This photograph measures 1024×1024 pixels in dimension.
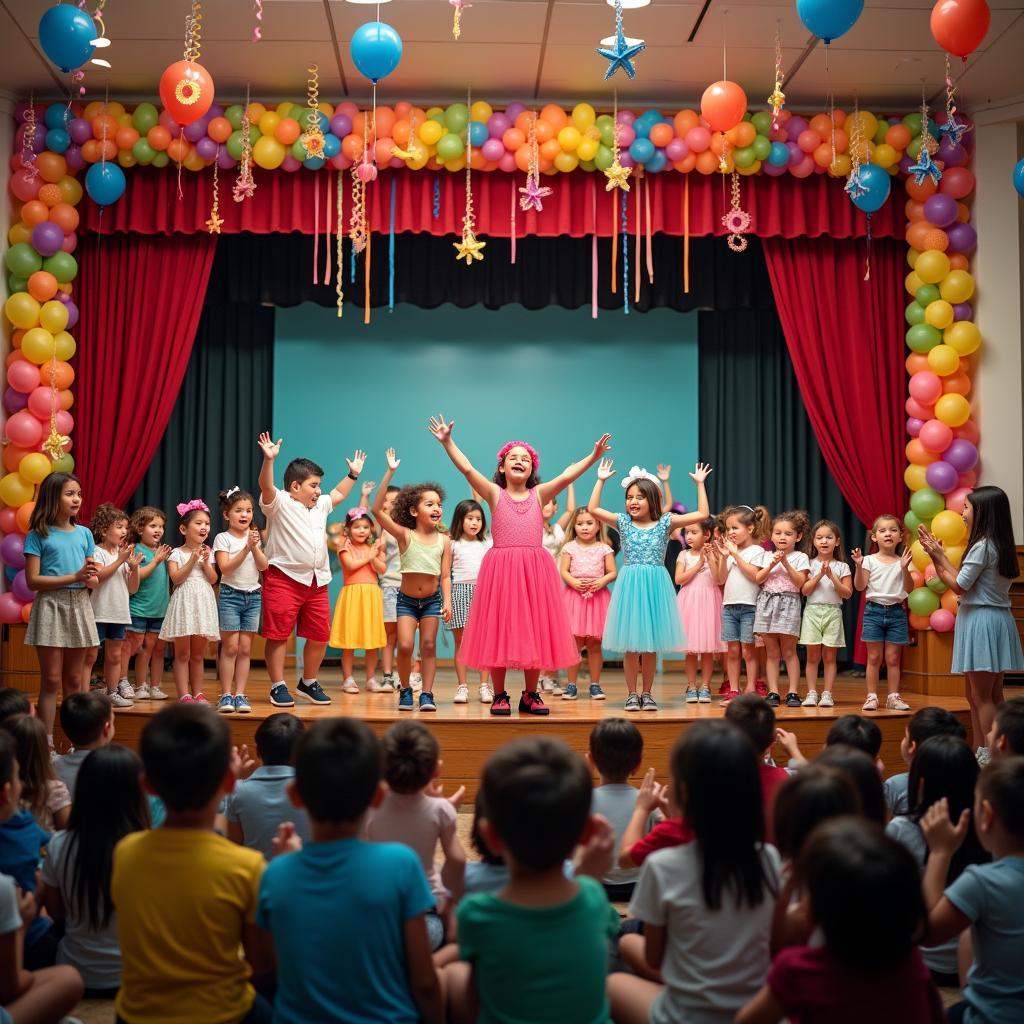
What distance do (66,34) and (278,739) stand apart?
3149 mm

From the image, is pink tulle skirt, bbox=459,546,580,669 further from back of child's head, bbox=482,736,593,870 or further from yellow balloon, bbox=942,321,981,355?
back of child's head, bbox=482,736,593,870

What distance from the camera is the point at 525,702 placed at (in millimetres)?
5418

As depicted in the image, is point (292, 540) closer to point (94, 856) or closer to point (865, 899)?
point (94, 856)

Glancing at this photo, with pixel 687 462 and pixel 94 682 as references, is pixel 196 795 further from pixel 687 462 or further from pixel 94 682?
pixel 687 462

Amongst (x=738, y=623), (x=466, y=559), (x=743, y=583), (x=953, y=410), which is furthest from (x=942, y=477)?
(x=466, y=559)

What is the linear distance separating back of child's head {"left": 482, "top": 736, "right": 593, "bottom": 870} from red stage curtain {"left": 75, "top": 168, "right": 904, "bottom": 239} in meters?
5.35

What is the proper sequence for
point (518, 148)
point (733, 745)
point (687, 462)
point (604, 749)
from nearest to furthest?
point (733, 745), point (604, 749), point (518, 148), point (687, 462)

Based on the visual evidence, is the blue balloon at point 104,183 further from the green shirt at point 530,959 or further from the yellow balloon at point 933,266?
the green shirt at point 530,959

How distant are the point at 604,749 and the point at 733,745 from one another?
1.09m

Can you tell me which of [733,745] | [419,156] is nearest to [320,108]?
[419,156]

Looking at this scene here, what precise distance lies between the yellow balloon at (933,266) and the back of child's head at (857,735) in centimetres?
412

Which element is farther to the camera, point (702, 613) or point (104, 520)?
point (702, 613)

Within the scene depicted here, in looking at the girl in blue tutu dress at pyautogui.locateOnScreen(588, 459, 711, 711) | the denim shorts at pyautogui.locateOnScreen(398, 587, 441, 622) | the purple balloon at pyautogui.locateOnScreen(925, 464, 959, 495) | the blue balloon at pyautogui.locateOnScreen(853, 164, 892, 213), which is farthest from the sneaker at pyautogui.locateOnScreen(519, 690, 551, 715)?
the blue balloon at pyautogui.locateOnScreen(853, 164, 892, 213)

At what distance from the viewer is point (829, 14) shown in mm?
4469
